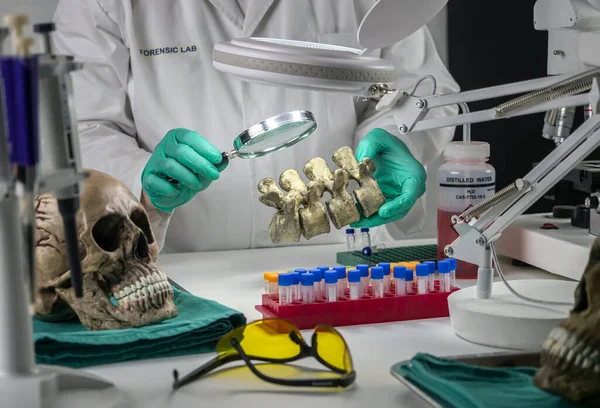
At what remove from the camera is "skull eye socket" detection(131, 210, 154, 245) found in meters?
1.50

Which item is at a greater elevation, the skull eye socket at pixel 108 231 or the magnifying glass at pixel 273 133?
the magnifying glass at pixel 273 133

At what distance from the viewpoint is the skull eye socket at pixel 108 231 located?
4.71 ft

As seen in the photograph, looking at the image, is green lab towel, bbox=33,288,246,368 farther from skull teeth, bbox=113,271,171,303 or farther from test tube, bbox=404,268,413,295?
test tube, bbox=404,268,413,295

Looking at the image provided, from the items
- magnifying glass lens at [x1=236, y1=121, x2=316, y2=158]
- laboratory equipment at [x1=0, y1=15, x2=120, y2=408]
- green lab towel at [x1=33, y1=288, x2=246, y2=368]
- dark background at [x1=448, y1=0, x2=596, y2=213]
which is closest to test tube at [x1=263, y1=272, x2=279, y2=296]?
green lab towel at [x1=33, y1=288, x2=246, y2=368]

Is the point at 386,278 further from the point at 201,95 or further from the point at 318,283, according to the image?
the point at 201,95

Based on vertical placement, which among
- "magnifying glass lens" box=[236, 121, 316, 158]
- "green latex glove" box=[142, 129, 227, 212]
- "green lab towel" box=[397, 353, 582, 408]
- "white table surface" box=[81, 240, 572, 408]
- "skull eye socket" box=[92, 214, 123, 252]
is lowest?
"white table surface" box=[81, 240, 572, 408]

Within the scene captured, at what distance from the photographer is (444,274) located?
1497 millimetres

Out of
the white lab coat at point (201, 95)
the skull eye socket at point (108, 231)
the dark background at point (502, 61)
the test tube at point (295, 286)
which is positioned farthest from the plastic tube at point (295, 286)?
the dark background at point (502, 61)

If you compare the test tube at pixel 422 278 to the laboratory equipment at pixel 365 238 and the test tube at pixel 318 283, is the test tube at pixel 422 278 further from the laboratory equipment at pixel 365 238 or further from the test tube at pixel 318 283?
the laboratory equipment at pixel 365 238

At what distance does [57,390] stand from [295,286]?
512 mm

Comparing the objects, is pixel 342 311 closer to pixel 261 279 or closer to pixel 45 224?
pixel 261 279

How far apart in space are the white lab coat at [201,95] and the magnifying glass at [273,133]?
0.77m

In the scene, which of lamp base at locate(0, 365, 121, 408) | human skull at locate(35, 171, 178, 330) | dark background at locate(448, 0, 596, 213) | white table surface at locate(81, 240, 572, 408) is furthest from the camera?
dark background at locate(448, 0, 596, 213)

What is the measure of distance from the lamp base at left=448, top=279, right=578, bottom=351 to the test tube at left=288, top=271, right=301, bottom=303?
10.6 inches
